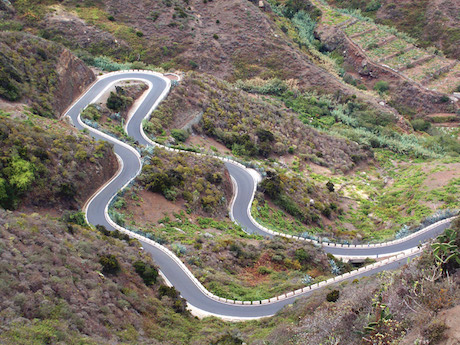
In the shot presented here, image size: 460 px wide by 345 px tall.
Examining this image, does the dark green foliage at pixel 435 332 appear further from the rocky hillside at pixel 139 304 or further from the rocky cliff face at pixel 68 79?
the rocky cliff face at pixel 68 79

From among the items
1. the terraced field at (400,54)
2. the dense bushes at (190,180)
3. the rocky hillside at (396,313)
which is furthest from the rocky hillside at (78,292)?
the terraced field at (400,54)

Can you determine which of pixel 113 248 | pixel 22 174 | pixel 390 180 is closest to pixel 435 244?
pixel 113 248

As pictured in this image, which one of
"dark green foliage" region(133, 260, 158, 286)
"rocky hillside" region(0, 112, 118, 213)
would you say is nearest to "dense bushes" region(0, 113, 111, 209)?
"rocky hillside" region(0, 112, 118, 213)

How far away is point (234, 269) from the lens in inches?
1201

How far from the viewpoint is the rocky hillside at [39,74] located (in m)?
42.1

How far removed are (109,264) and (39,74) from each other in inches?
1130

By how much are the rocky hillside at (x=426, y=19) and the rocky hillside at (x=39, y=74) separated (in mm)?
66431

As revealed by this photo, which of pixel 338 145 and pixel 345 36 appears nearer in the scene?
pixel 338 145

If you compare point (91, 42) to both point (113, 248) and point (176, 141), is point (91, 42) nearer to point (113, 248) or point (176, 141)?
point (176, 141)

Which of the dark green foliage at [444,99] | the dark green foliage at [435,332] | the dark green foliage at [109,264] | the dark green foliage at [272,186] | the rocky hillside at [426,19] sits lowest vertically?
the dark green foliage at [272,186]

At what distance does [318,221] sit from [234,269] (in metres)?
14.1

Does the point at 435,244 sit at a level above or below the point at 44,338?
above

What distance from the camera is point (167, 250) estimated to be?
2981 cm

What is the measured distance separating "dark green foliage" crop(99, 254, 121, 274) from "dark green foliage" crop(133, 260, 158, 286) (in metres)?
1.36
